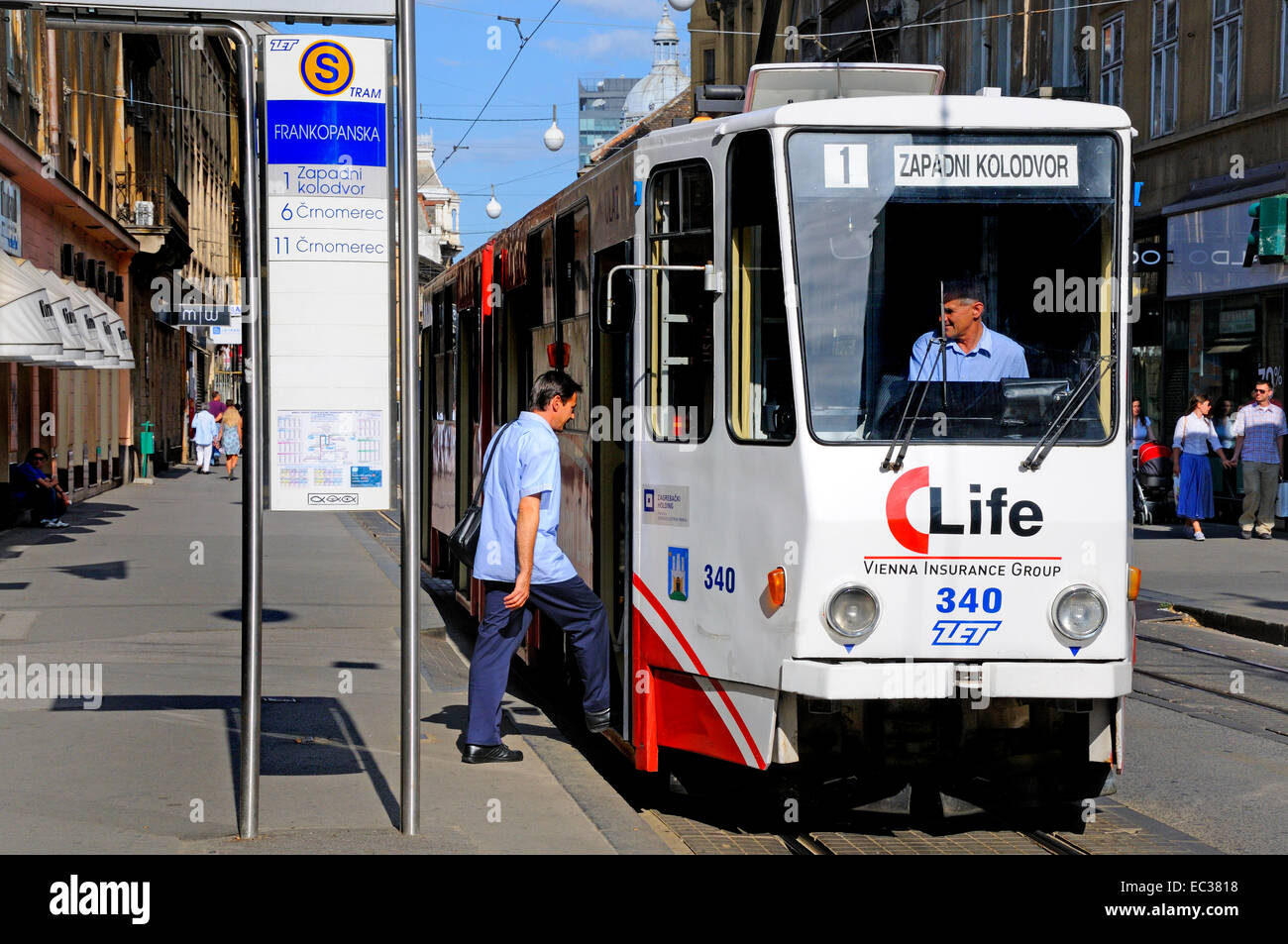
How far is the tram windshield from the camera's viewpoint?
6.37 meters

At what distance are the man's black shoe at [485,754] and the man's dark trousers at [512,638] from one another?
0.02 metres

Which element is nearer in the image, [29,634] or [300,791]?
[300,791]

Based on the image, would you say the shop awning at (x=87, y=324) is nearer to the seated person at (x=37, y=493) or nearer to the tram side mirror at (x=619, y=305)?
the seated person at (x=37, y=493)

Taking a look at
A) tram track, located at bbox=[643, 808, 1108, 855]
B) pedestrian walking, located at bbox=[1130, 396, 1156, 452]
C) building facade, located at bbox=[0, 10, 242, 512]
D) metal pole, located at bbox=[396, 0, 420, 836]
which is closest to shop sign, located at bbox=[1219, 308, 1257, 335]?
pedestrian walking, located at bbox=[1130, 396, 1156, 452]

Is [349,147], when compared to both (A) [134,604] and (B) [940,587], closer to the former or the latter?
(B) [940,587]

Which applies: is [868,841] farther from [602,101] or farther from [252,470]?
[602,101]

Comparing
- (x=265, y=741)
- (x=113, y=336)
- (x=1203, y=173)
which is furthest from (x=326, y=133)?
(x=113, y=336)

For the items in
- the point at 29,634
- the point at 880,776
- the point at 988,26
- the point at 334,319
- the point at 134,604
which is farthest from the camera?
the point at 988,26

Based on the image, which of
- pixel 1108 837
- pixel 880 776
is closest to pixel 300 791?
pixel 880 776

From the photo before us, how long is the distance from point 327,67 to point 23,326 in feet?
44.5

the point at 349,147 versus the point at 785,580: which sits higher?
the point at 349,147

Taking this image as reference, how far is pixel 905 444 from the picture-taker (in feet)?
20.5

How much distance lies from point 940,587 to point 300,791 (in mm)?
2768
